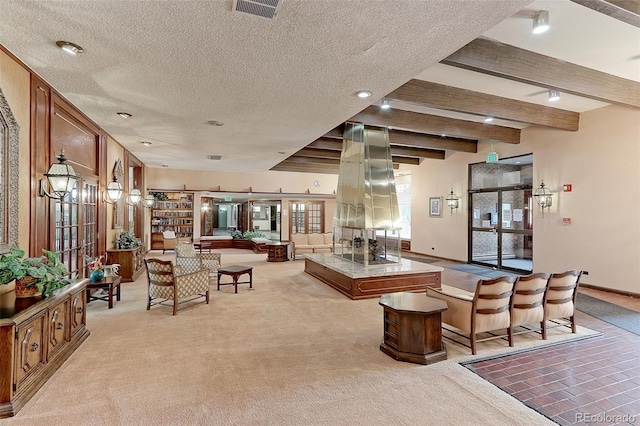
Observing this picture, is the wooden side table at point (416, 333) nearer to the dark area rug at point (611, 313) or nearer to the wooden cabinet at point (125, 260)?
the dark area rug at point (611, 313)

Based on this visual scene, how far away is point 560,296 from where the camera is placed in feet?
12.7

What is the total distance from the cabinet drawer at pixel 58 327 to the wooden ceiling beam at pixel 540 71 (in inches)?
188

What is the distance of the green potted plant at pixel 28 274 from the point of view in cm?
271

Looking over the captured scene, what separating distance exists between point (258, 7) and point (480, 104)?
455cm

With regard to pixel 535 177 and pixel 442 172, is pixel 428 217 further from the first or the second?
pixel 535 177

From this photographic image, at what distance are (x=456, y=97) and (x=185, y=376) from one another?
5369mm

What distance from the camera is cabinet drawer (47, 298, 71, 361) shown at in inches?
118

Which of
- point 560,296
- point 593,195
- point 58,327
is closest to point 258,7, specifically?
point 58,327

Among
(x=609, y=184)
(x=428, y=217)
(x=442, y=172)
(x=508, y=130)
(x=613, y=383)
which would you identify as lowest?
(x=613, y=383)

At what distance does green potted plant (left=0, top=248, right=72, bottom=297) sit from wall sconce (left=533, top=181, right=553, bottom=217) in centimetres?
870

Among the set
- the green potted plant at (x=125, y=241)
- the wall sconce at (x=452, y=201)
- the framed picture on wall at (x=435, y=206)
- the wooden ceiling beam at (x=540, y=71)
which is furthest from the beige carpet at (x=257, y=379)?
the framed picture on wall at (x=435, y=206)

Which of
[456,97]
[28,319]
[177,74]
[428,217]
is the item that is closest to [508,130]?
[456,97]

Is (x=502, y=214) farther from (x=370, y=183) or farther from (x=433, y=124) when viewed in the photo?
(x=370, y=183)

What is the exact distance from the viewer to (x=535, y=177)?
762cm
